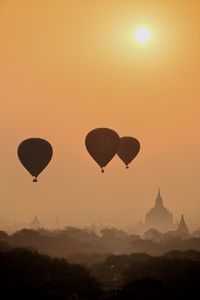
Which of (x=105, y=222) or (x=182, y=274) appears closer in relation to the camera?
(x=182, y=274)

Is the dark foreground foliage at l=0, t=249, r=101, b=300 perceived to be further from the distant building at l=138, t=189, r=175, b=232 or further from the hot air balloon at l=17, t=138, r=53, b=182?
the distant building at l=138, t=189, r=175, b=232

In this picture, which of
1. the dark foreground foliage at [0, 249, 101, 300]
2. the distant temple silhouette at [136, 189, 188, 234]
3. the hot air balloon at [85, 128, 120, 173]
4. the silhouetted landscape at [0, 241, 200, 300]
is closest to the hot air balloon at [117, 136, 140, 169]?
the hot air balloon at [85, 128, 120, 173]

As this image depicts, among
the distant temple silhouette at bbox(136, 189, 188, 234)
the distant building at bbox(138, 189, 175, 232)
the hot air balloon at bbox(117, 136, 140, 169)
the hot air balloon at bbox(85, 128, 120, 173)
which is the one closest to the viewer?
the hot air balloon at bbox(85, 128, 120, 173)

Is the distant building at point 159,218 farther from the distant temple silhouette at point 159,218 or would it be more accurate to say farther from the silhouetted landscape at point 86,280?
the silhouetted landscape at point 86,280

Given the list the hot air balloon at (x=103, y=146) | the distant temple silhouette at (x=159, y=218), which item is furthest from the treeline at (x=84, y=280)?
the distant temple silhouette at (x=159, y=218)

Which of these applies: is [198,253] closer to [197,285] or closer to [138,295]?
[197,285]

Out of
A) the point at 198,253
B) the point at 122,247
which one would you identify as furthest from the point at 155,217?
the point at 198,253
